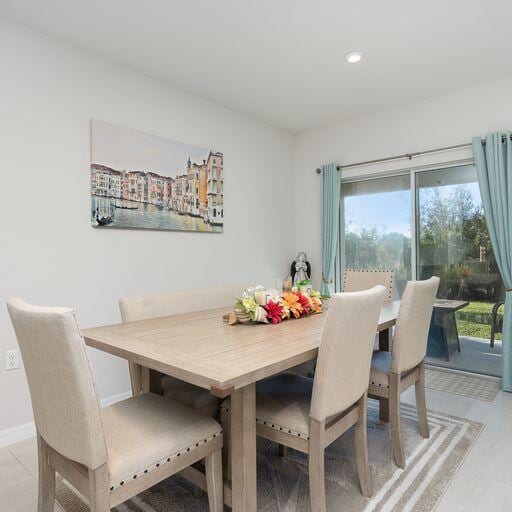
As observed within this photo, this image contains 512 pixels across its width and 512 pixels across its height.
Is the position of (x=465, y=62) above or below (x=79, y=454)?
above

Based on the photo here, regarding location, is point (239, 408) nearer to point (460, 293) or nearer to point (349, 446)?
point (349, 446)

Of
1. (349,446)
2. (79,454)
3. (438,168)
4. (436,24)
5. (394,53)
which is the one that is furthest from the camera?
(438,168)

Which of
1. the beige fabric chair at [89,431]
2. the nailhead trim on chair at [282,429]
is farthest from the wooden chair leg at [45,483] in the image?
the nailhead trim on chair at [282,429]

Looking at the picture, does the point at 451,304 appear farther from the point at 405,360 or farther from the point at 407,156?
the point at 405,360

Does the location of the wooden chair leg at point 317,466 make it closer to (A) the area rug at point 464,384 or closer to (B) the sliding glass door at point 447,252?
(A) the area rug at point 464,384

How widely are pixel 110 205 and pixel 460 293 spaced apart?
3.10 meters

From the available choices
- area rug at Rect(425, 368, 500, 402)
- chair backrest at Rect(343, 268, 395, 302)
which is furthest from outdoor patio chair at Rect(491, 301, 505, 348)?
chair backrest at Rect(343, 268, 395, 302)

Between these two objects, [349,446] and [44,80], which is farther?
[44,80]

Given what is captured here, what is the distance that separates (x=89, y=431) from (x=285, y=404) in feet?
2.62

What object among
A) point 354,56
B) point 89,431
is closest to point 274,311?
point 89,431

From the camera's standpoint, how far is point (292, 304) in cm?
201

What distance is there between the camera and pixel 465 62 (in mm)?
2865

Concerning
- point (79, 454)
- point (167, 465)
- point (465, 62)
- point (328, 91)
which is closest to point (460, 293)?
point (465, 62)

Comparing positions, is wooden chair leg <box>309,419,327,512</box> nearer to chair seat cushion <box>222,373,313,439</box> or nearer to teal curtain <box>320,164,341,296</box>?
chair seat cushion <box>222,373,313,439</box>
